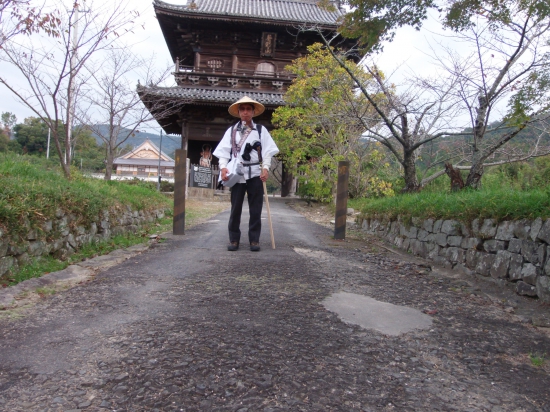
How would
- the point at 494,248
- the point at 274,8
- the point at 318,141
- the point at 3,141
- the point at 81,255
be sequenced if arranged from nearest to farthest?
1. the point at 494,248
2. the point at 81,255
3. the point at 318,141
4. the point at 274,8
5. the point at 3,141

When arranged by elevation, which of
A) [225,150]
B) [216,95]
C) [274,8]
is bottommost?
[225,150]

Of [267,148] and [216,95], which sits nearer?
[267,148]

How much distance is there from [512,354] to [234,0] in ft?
67.5

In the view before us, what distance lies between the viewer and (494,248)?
3.96 m

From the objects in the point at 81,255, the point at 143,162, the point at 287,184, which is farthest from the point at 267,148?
the point at 143,162

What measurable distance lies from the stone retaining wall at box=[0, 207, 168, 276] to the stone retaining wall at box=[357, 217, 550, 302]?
437 centimetres

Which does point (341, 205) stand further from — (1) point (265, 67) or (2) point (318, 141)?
(1) point (265, 67)

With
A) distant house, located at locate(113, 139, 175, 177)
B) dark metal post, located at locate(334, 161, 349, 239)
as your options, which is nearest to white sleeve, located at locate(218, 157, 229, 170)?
dark metal post, located at locate(334, 161, 349, 239)

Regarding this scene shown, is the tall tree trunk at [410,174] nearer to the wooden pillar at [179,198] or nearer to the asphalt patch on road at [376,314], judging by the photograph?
the wooden pillar at [179,198]

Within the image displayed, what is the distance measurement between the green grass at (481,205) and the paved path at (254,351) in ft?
2.78

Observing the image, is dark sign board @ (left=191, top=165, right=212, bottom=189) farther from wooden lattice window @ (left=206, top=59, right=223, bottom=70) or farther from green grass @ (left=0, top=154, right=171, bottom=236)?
green grass @ (left=0, top=154, right=171, bottom=236)

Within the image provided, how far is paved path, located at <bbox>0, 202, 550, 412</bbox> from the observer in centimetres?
176

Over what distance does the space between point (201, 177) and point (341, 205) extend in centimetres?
988

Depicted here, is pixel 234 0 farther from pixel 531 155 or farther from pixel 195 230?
pixel 531 155
